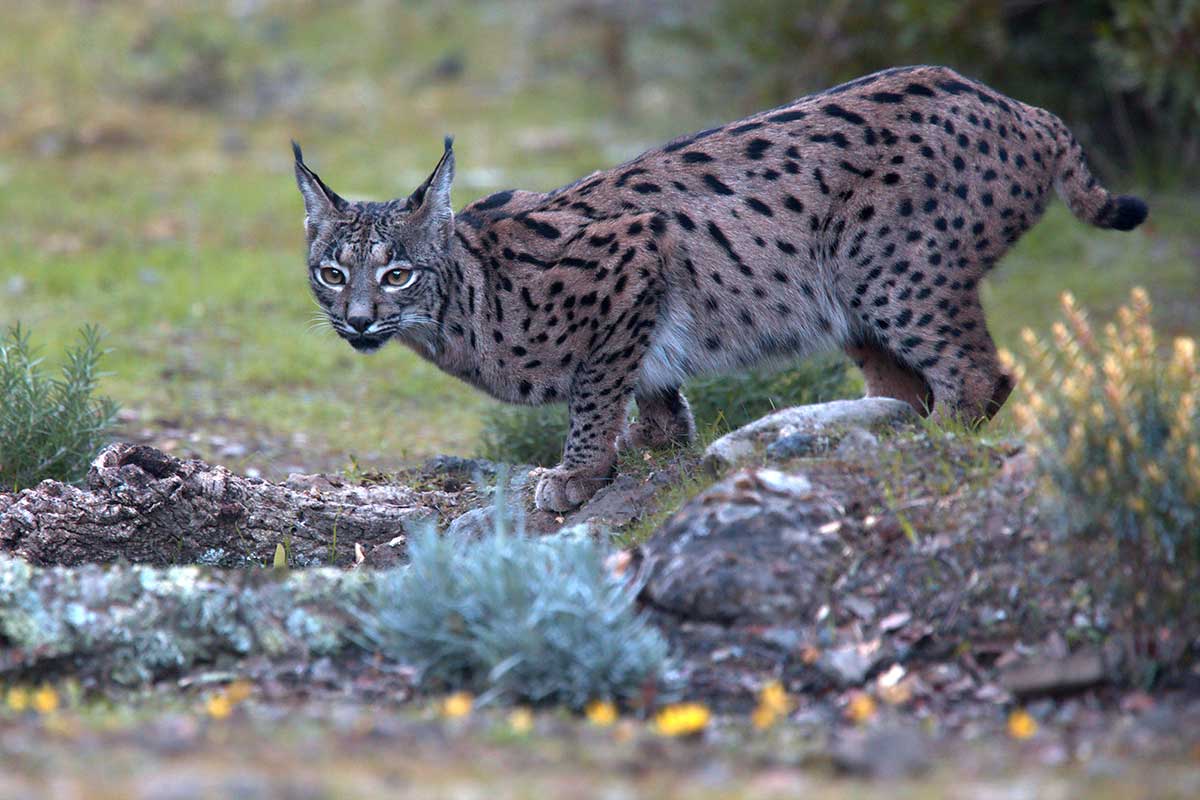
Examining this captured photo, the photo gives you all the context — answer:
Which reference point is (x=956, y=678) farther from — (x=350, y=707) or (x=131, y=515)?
(x=131, y=515)

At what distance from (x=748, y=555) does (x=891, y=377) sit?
2.89 meters

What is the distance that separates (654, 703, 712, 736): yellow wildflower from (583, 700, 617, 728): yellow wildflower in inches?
5.8

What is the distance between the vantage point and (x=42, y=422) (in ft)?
25.2

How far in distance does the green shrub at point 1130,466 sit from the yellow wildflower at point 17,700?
11.0 feet

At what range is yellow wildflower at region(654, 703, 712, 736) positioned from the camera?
449cm

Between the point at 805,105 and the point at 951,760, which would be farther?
the point at 805,105

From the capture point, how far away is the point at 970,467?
601 centimetres

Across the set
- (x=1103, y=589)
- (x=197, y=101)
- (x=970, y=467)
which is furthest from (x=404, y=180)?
(x=1103, y=589)

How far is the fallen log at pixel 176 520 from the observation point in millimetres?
6688

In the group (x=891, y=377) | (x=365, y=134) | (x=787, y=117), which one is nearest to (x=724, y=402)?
(x=891, y=377)

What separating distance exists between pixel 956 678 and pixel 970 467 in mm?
1138

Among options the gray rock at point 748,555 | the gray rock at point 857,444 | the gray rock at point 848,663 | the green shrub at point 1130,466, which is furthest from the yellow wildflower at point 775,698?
the gray rock at point 857,444

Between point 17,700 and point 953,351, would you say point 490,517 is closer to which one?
point 953,351

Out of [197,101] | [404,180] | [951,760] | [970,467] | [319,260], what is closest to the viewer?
[951,760]
